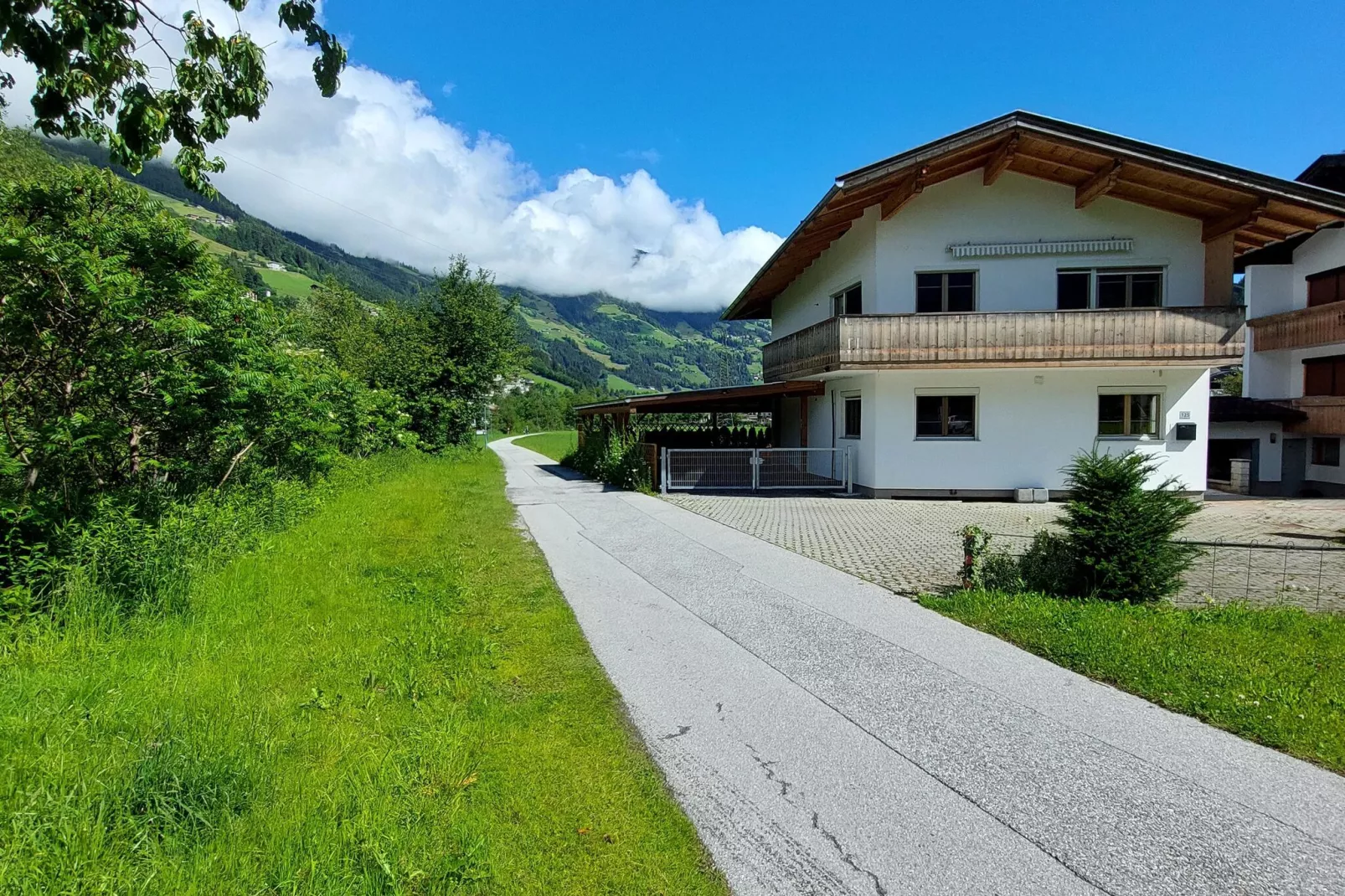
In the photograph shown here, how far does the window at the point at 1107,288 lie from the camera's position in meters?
17.4

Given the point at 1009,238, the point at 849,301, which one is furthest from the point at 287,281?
the point at 1009,238

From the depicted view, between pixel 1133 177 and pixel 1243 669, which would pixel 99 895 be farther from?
pixel 1133 177

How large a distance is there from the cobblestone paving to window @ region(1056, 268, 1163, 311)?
5.75 metres

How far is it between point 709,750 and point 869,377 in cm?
1517

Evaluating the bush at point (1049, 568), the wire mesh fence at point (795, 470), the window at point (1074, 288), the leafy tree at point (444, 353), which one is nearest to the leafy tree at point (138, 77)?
the bush at point (1049, 568)

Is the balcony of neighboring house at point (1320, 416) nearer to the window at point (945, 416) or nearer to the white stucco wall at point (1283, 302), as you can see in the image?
the white stucco wall at point (1283, 302)

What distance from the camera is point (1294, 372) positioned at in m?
22.5

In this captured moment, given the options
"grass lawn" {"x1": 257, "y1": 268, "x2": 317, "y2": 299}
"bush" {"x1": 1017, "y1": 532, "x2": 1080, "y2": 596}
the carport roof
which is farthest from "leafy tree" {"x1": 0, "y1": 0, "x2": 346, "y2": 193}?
"grass lawn" {"x1": 257, "y1": 268, "x2": 317, "y2": 299}

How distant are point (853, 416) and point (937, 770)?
16428 mm

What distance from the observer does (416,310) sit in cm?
3606

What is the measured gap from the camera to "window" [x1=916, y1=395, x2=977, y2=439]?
17.5m

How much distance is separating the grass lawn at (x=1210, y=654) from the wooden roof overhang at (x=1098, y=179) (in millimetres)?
11767

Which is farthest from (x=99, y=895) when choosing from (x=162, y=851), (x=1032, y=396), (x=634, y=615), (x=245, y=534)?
(x=1032, y=396)

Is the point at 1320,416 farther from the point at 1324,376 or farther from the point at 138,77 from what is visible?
the point at 138,77
